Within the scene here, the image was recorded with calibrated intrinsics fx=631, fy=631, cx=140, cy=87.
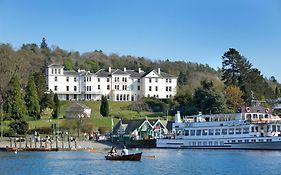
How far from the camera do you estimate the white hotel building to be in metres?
126

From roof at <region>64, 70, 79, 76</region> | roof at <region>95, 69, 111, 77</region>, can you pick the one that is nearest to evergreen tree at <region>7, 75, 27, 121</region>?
roof at <region>64, 70, 79, 76</region>

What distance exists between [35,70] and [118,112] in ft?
77.7

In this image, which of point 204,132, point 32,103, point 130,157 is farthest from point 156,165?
point 32,103

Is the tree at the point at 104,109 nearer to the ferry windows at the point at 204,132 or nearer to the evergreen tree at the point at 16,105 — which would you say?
the evergreen tree at the point at 16,105

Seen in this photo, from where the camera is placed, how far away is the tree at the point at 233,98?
4237 inches

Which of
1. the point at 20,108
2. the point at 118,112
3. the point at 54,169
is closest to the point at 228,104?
the point at 118,112

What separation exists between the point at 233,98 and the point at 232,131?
28.6 metres

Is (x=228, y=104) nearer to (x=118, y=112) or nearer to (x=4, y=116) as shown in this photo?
(x=118, y=112)

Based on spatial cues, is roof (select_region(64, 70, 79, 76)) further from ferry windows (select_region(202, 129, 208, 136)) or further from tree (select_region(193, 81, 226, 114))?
ferry windows (select_region(202, 129, 208, 136))

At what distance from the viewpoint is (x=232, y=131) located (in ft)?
261

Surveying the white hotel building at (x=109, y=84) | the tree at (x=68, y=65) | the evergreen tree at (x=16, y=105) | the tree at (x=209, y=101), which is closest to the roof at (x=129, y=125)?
the tree at (x=209, y=101)

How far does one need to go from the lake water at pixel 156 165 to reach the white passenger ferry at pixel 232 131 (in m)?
8.57

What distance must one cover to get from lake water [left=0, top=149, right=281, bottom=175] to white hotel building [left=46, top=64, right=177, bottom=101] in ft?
192

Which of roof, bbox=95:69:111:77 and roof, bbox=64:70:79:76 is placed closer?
roof, bbox=64:70:79:76
